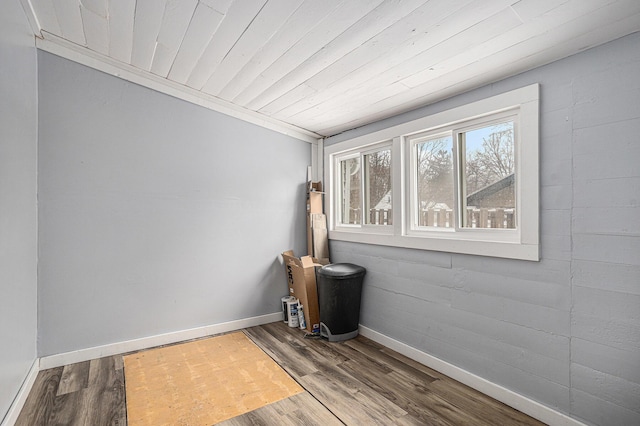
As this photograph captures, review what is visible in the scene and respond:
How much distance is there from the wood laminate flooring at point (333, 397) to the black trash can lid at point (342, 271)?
26.9 inches

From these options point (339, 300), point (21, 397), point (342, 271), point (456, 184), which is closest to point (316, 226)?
point (342, 271)

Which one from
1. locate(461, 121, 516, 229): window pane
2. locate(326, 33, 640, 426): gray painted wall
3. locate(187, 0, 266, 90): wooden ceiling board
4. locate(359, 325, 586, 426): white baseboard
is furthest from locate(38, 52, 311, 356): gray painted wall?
locate(326, 33, 640, 426): gray painted wall

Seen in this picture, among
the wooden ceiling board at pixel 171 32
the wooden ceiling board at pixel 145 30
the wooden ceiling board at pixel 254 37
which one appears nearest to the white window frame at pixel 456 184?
the wooden ceiling board at pixel 254 37

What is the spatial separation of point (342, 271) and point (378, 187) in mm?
990

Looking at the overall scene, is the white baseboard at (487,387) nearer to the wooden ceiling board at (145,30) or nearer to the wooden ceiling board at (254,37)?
the wooden ceiling board at (254,37)

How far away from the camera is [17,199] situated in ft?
6.46

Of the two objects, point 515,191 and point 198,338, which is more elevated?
point 515,191

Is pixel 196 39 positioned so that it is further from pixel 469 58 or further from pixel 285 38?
pixel 469 58

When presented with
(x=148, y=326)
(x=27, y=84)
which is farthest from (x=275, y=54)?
(x=148, y=326)

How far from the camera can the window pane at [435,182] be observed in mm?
2576

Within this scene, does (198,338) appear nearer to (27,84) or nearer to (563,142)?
(27,84)

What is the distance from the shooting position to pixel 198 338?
3.08 meters

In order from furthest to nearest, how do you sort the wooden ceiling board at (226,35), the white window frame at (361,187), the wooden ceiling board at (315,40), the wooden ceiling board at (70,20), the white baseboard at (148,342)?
the white window frame at (361,187) < the white baseboard at (148,342) < the wooden ceiling board at (70,20) < the wooden ceiling board at (226,35) < the wooden ceiling board at (315,40)

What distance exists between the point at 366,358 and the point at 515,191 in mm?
1780
